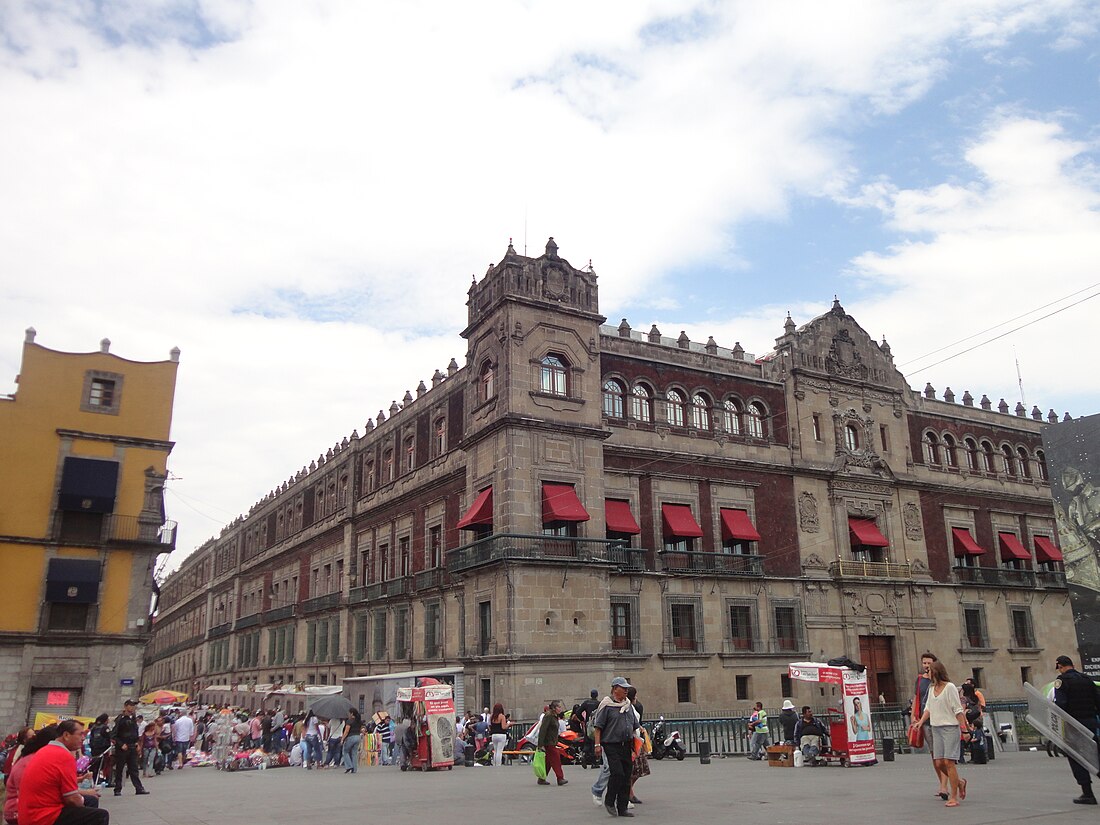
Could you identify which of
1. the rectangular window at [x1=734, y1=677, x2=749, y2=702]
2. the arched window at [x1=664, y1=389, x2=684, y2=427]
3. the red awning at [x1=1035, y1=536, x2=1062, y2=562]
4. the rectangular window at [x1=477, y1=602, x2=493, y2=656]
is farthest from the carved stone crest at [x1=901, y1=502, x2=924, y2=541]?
the rectangular window at [x1=477, y1=602, x2=493, y2=656]

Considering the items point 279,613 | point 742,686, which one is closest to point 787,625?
point 742,686

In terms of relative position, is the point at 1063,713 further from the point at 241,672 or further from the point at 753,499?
the point at 241,672

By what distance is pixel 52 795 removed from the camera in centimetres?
781

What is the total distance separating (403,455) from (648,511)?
1289 centimetres

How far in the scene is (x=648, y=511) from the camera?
105ft

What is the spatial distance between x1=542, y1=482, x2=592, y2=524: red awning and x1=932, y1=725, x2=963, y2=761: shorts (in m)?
17.2

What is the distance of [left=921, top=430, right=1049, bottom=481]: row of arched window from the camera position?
133 feet

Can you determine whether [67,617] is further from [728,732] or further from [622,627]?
[728,732]

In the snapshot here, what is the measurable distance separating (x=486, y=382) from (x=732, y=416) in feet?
32.7

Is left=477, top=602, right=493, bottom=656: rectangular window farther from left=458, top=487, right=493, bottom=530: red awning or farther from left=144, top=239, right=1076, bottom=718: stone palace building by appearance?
left=458, top=487, right=493, bottom=530: red awning

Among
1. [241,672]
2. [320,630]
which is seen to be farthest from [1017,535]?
[241,672]

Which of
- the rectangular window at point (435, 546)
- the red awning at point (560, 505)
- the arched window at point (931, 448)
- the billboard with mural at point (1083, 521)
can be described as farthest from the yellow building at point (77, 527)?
the arched window at point (931, 448)

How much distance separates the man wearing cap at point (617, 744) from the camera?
37.5 ft

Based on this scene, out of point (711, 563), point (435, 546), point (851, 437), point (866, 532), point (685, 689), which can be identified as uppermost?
point (851, 437)
